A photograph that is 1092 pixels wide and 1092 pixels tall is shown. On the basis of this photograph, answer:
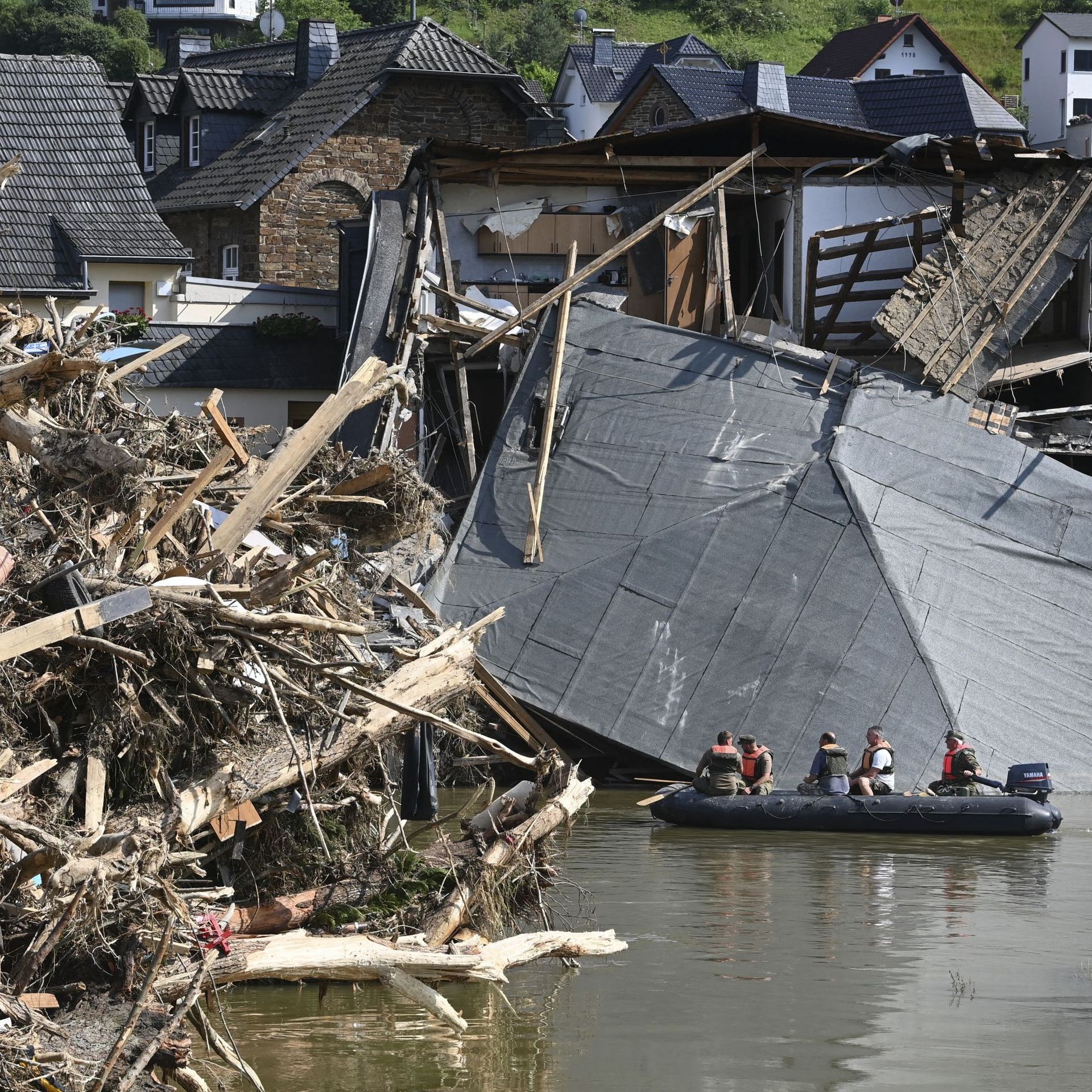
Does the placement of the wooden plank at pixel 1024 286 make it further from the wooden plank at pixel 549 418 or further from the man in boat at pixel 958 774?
the man in boat at pixel 958 774

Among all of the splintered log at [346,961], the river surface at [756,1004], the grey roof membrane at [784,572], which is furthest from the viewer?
the grey roof membrane at [784,572]

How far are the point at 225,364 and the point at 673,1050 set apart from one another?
26059 mm

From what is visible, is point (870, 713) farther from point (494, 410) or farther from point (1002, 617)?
point (494, 410)

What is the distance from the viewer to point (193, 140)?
45.7 meters

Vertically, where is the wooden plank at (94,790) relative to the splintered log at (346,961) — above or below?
above

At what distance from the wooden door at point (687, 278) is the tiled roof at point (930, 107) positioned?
2628 centimetres

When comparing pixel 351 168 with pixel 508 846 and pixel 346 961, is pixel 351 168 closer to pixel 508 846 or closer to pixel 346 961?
pixel 508 846

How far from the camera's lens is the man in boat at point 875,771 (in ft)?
67.8

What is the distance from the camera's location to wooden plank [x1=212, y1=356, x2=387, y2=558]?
37.3 feet

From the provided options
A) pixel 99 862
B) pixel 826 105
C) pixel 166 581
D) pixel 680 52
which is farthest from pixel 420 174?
pixel 680 52

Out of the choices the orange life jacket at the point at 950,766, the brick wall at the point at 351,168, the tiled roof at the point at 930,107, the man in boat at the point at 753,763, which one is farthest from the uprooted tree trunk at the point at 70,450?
the tiled roof at the point at 930,107

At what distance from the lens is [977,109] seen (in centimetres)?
5431

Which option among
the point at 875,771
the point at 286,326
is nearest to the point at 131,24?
the point at 286,326

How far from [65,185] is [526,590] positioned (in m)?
18.4
